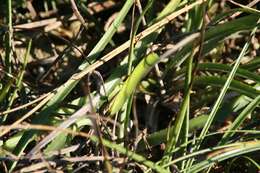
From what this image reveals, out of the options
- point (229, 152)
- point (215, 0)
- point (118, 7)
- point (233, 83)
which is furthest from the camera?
point (118, 7)

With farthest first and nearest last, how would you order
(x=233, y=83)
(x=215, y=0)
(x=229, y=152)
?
(x=215, y=0)
(x=233, y=83)
(x=229, y=152)

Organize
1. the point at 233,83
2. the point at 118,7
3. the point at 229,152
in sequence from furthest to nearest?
the point at 118,7 < the point at 233,83 < the point at 229,152

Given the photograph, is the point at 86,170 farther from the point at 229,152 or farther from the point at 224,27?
the point at 224,27

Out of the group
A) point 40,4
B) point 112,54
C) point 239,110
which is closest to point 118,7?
point 40,4

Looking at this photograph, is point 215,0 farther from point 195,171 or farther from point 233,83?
point 195,171

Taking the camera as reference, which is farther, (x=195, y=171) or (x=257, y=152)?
(x=257, y=152)

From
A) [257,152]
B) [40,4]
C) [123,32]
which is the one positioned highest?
[40,4]

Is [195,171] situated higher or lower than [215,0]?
lower

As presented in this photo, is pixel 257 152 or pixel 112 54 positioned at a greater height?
pixel 112 54

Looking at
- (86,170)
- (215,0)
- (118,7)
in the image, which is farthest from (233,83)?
(118,7)
